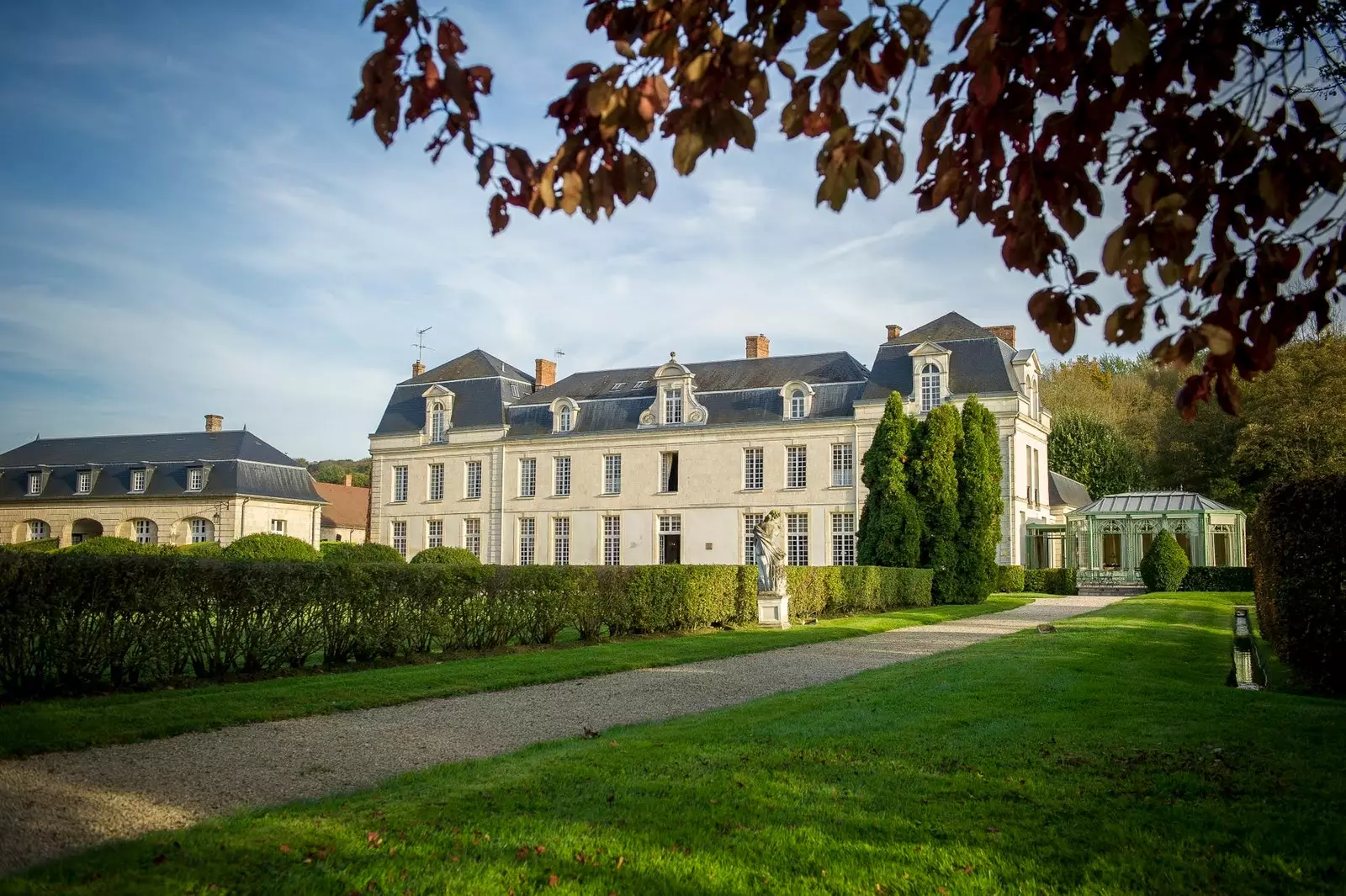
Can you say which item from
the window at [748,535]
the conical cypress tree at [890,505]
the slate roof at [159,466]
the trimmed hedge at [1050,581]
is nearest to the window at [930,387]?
the trimmed hedge at [1050,581]

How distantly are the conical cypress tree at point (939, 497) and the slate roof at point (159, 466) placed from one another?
91.9 ft

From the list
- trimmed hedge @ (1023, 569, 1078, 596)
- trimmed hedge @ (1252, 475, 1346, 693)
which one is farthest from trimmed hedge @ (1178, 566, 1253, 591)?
trimmed hedge @ (1252, 475, 1346, 693)

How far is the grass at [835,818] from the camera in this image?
3375 millimetres

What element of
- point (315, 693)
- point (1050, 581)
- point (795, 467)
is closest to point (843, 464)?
point (795, 467)

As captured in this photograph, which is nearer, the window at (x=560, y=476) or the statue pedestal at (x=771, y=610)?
the statue pedestal at (x=771, y=610)

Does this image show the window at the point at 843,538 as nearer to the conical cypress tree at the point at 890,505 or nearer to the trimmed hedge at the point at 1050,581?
the trimmed hedge at the point at 1050,581

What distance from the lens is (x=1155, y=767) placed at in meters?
4.88

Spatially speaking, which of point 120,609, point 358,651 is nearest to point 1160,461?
point 358,651

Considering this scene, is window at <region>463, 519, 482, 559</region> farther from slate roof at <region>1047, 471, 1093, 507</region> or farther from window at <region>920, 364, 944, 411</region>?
slate roof at <region>1047, 471, 1093, 507</region>

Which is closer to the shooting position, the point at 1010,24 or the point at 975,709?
the point at 1010,24

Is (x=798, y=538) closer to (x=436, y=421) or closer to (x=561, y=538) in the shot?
(x=561, y=538)

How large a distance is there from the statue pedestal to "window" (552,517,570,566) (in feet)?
80.2

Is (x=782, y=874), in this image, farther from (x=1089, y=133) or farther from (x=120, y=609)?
(x=120, y=609)

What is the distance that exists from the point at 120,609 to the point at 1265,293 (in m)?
8.04
